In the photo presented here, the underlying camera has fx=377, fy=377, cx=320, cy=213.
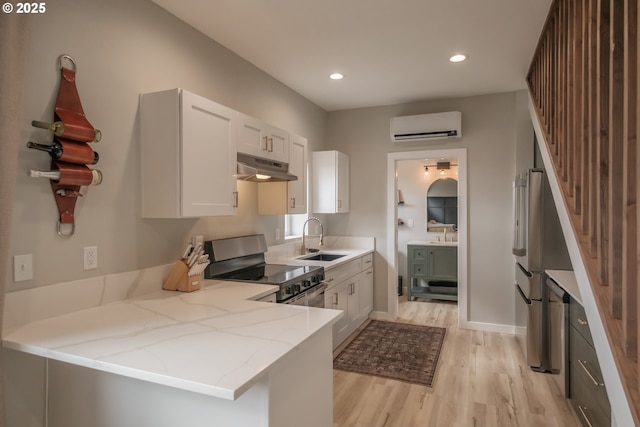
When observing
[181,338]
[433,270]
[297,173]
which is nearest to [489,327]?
[433,270]

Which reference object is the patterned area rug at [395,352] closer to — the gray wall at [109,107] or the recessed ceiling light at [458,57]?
the gray wall at [109,107]

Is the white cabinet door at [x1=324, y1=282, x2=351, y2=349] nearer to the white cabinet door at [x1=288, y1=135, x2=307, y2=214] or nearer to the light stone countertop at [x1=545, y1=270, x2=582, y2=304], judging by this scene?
the white cabinet door at [x1=288, y1=135, x2=307, y2=214]

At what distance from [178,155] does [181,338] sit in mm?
1106

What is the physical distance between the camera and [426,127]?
445cm

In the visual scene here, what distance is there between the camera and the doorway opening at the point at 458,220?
175 inches

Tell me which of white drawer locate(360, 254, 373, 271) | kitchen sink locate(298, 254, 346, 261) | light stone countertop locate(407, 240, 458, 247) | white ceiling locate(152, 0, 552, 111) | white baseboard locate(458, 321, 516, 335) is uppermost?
white ceiling locate(152, 0, 552, 111)

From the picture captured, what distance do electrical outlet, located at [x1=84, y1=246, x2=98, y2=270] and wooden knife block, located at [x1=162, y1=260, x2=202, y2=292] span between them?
466mm

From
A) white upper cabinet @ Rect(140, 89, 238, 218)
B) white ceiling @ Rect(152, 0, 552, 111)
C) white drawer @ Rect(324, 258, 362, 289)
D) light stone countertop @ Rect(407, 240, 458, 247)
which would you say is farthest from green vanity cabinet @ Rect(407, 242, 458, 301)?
white upper cabinet @ Rect(140, 89, 238, 218)

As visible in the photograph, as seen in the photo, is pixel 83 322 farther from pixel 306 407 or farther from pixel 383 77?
pixel 383 77

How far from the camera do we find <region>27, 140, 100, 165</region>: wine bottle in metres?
1.73

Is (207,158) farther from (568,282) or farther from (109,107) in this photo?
(568,282)

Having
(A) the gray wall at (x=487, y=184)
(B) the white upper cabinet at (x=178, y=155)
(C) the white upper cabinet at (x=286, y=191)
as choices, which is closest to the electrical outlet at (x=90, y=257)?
(B) the white upper cabinet at (x=178, y=155)

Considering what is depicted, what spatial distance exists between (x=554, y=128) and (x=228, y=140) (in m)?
2.18

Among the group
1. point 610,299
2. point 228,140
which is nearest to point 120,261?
point 228,140
